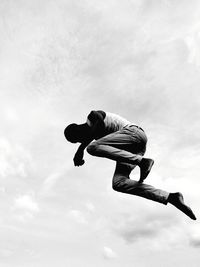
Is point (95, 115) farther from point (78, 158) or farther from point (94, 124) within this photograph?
point (78, 158)

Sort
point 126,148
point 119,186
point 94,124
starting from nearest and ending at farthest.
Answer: point 94,124 < point 119,186 < point 126,148

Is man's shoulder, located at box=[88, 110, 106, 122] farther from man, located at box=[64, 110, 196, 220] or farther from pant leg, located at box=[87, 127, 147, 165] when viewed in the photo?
pant leg, located at box=[87, 127, 147, 165]

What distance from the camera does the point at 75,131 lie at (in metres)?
6.90

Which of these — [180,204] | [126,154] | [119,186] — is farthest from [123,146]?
[180,204]

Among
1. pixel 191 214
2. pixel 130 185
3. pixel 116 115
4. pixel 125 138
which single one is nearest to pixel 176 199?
pixel 191 214

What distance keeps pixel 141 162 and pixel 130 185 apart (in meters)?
0.62

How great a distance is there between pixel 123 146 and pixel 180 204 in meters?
1.62

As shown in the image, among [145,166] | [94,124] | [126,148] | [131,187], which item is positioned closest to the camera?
[145,166]

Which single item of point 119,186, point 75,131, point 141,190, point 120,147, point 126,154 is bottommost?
point 141,190

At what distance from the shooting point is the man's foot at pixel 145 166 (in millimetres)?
6426

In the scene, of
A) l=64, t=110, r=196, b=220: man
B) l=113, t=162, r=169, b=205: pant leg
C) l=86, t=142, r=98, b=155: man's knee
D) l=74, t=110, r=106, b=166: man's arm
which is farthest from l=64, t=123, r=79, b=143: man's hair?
l=113, t=162, r=169, b=205: pant leg

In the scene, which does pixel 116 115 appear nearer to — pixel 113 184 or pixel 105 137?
pixel 105 137

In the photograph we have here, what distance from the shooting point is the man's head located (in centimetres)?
687

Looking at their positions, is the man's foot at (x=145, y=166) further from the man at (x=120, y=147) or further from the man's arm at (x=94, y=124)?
the man's arm at (x=94, y=124)
